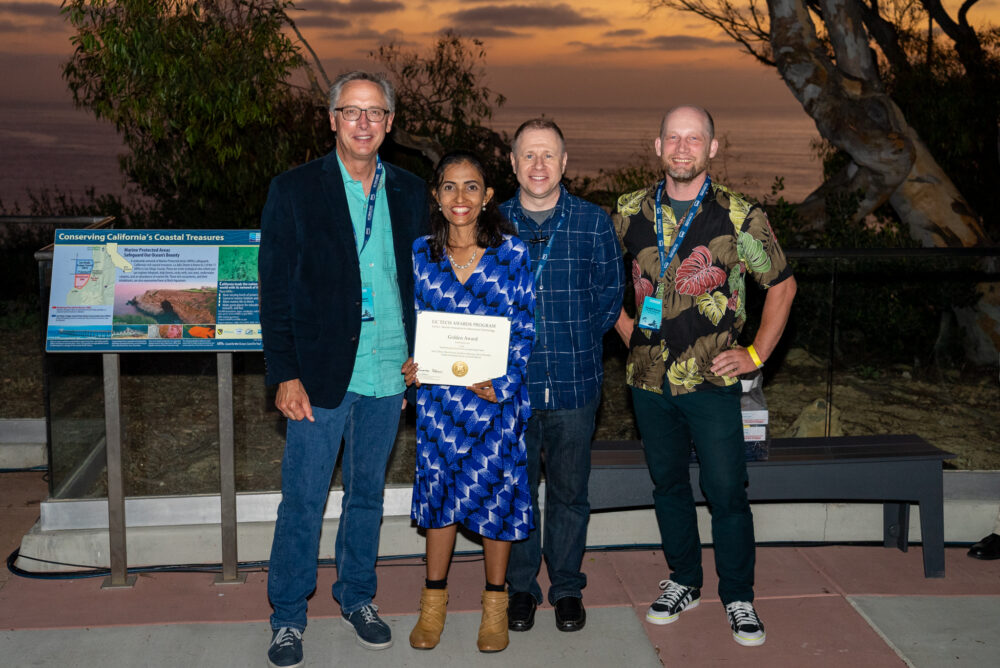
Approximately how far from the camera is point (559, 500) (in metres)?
3.88

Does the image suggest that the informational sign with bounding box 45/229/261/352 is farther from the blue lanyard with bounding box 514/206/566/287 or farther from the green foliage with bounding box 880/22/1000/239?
the green foliage with bounding box 880/22/1000/239

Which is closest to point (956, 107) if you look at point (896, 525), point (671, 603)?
point (896, 525)

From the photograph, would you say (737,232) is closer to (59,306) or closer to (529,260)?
(529,260)

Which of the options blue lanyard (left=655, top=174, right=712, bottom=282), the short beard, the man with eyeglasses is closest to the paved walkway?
the man with eyeglasses

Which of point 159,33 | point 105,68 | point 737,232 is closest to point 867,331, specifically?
point 737,232

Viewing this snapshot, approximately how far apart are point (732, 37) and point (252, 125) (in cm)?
642

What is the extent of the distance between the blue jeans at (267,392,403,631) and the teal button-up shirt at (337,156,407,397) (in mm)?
93

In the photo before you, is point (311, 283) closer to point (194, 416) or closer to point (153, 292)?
point (153, 292)

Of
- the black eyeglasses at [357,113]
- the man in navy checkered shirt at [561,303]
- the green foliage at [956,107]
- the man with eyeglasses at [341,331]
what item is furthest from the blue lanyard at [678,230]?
the green foliage at [956,107]

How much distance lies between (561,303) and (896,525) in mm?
2277

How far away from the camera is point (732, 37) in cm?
1219

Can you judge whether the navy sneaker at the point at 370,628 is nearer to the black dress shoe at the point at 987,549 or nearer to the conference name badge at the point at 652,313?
the conference name badge at the point at 652,313

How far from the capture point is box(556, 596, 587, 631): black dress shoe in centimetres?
390

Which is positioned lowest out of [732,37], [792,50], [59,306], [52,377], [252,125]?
[52,377]
